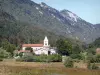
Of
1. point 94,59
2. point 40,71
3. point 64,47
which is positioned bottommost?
point 40,71

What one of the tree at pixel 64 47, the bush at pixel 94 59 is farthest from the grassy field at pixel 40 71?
the tree at pixel 64 47

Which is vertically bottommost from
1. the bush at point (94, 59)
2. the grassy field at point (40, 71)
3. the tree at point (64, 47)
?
the grassy field at point (40, 71)

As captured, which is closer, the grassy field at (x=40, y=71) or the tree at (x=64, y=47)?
the grassy field at (x=40, y=71)

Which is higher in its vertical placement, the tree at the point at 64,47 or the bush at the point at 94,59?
the tree at the point at 64,47

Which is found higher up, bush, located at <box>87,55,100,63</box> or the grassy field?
bush, located at <box>87,55,100,63</box>

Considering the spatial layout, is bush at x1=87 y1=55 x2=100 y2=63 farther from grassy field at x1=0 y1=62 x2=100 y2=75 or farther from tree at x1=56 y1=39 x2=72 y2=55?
tree at x1=56 y1=39 x2=72 y2=55

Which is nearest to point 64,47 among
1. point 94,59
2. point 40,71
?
point 94,59

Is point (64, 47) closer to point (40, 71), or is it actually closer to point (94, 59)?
point (94, 59)

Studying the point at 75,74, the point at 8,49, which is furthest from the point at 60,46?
the point at 75,74

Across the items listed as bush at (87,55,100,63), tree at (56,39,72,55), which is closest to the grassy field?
bush at (87,55,100,63)

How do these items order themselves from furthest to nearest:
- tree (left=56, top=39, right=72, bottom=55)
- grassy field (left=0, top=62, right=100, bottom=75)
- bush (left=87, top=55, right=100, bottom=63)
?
tree (left=56, top=39, right=72, bottom=55), bush (left=87, top=55, right=100, bottom=63), grassy field (left=0, top=62, right=100, bottom=75)

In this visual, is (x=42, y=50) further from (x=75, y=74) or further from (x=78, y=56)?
(x=75, y=74)

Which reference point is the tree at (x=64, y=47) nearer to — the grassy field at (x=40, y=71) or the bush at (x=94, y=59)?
the bush at (x=94, y=59)

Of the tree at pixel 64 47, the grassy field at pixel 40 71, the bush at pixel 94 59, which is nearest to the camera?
the grassy field at pixel 40 71
